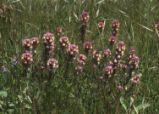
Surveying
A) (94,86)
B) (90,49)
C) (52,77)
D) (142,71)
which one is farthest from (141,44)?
(52,77)

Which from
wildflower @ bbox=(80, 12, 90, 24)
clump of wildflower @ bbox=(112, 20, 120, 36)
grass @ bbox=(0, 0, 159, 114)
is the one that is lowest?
grass @ bbox=(0, 0, 159, 114)

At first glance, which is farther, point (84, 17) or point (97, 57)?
point (84, 17)

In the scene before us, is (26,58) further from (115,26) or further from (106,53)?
(115,26)

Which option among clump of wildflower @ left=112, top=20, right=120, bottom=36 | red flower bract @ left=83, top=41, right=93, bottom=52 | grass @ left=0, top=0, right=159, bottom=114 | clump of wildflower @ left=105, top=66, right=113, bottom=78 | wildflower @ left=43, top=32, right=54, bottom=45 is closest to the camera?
grass @ left=0, top=0, right=159, bottom=114

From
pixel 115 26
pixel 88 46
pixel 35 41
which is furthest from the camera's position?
pixel 115 26

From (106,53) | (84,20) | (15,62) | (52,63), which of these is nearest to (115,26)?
(84,20)

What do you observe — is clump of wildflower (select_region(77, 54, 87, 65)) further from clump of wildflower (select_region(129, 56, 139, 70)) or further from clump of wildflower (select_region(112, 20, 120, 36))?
clump of wildflower (select_region(112, 20, 120, 36))

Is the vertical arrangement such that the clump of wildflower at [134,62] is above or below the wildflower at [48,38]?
below

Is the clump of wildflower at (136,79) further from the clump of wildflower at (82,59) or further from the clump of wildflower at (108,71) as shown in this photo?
the clump of wildflower at (82,59)

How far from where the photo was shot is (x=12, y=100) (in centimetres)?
210

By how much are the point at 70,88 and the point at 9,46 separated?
0.91 m

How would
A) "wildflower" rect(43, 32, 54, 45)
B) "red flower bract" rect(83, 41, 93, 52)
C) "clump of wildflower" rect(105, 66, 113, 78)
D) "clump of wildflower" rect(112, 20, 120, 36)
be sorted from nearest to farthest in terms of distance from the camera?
"clump of wildflower" rect(105, 66, 113, 78) → "wildflower" rect(43, 32, 54, 45) → "red flower bract" rect(83, 41, 93, 52) → "clump of wildflower" rect(112, 20, 120, 36)

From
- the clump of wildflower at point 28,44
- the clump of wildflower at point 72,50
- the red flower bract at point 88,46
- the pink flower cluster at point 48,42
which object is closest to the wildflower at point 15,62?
the clump of wildflower at point 28,44

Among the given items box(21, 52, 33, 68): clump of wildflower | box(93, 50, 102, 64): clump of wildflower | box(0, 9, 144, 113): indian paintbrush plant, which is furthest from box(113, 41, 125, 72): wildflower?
box(21, 52, 33, 68): clump of wildflower
